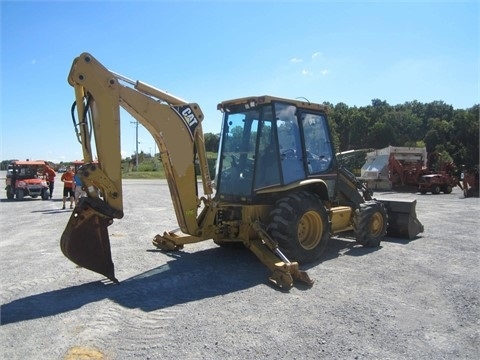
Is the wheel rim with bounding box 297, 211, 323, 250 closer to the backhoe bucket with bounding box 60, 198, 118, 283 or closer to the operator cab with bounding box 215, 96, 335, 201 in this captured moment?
the operator cab with bounding box 215, 96, 335, 201

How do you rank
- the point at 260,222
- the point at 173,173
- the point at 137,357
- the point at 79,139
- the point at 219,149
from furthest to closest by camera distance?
the point at 219,149 < the point at 260,222 < the point at 173,173 < the point at 79,139 < the point at 137,357

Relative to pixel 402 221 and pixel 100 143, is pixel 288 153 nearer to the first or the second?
pixel 100 143

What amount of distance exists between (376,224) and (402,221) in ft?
3.18

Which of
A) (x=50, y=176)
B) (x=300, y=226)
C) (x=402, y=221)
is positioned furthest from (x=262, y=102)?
(x=50, y=176)

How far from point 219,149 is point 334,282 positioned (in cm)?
310

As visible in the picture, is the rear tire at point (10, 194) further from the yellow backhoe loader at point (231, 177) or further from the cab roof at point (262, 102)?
the cab roof at point (262, 102)

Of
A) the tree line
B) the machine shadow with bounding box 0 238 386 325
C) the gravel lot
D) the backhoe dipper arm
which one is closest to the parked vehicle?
the gravel lot

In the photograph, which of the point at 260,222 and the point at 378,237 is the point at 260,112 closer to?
the point at 260,222

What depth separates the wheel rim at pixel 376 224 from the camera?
8.37 metres

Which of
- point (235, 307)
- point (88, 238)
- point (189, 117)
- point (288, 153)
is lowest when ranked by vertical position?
point (235, 307)

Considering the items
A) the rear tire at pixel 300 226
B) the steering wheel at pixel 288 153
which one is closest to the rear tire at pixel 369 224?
the rear tire at pixel 300 226

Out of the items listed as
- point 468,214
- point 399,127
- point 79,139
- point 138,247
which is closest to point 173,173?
point 79,139

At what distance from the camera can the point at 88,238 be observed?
5332 millimetres

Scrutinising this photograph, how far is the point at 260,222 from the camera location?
6.73 m
